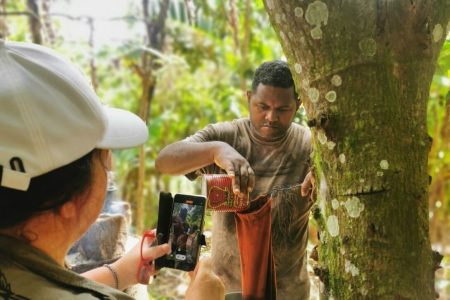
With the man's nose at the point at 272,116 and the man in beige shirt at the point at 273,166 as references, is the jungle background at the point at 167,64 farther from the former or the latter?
the man's nose at the point at 272,116

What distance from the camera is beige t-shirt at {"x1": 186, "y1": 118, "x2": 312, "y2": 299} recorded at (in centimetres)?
208

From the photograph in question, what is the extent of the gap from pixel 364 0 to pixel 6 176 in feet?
2.92

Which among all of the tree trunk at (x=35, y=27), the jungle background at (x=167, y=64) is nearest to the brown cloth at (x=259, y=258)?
the jungle background at (x=167, y=64)

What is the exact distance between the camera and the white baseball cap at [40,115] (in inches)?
33.2

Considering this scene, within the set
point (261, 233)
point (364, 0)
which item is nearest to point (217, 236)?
point (261, 233)

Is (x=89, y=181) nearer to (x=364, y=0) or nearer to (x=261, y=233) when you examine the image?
(x=364, y=0)

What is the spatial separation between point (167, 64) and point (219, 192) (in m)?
4.33

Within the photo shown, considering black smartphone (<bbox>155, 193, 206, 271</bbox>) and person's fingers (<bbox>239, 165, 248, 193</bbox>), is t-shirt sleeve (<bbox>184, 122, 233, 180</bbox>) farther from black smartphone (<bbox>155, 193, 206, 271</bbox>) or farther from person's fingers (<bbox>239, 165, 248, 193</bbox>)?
black smartphone (<bbox>155, 193, 206, 271</bbox>)

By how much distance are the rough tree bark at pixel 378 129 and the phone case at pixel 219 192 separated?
1.72ft

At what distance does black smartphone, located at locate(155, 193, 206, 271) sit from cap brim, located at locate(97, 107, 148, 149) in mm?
373

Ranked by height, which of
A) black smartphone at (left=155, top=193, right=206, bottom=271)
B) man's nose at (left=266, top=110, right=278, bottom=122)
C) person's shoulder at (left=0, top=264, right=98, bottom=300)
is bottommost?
person's shoulder at (left=0, top=264, right=98, bottom=300)

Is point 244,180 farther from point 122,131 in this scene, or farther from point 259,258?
point 122,131

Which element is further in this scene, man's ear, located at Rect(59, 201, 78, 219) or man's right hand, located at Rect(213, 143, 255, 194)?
man's right hand, located at Rect(213, 143, 255, 194)

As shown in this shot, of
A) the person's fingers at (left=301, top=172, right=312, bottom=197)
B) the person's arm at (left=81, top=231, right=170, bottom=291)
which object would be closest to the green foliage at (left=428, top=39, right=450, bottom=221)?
the person's fingers at (left=301, top=172, right=312, bottom=197)
